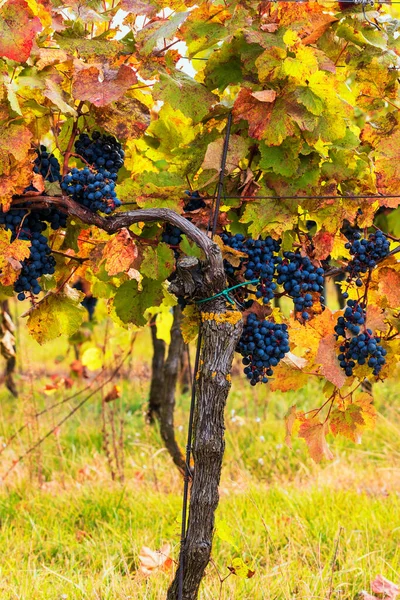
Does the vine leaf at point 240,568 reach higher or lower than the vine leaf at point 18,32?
lower

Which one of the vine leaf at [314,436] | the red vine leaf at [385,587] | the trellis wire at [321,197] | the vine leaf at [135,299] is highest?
the trellis wire at [321,197]

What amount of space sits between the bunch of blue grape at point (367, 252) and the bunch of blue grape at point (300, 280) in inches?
4.4

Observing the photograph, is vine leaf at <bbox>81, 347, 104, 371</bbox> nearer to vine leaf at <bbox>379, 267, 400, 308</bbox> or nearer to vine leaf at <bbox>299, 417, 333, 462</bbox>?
vine leaf at <bbox>299, 417, 333, 462</bbox>

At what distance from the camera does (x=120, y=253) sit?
186 cm

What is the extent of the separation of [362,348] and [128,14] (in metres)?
1.09

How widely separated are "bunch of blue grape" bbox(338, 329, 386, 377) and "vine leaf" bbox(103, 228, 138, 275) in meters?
0.62

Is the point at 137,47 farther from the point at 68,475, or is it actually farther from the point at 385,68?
the point at 68,475

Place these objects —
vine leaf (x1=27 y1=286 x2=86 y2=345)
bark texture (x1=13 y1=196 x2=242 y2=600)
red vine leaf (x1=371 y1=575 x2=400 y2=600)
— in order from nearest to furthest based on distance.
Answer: bark texture (x1=13 y1=196 x2=242 y2=600) → vine leaf (x1=27 y1=286 x2=86 y2=345) → red vine leaf (x1=371 y1=575 x2=400 y2=600)

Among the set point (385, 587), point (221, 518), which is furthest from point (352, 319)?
point (221, 518)

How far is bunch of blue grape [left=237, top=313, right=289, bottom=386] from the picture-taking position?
73.3 inches

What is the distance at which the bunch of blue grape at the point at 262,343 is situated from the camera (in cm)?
186

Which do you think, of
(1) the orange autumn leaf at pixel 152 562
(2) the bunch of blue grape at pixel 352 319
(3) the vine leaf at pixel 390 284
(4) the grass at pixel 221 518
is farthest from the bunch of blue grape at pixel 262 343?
(1) the orange autumn leaf at pixel 152 562

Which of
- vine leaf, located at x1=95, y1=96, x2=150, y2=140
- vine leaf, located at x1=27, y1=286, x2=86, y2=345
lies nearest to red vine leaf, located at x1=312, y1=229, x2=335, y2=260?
vine leaf, located at x1=95, y1=96, x2=150, y2=140

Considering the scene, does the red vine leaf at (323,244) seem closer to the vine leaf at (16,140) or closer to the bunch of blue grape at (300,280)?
the bunch of blue grape at (300,280)
